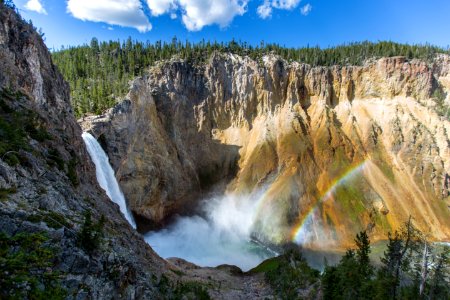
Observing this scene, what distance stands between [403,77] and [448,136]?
15.2m

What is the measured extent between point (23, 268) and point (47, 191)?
963cm

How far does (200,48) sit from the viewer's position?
75.7m

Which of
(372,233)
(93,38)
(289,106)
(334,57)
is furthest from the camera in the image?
(93,38)

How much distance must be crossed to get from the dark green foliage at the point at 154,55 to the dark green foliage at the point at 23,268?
52191 mm

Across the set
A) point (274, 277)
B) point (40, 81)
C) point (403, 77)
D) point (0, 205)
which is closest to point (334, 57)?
point (403, 77)

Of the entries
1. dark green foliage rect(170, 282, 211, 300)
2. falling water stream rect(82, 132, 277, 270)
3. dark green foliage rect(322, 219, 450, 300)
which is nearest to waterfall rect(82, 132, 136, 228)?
falling water stream rect(82, 132, 277, 270)

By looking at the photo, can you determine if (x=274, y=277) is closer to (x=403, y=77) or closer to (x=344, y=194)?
(x=344, y=194)

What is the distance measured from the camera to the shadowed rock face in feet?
181

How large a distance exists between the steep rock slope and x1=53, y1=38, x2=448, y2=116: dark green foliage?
1206 inches

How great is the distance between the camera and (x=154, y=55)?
72.3 m

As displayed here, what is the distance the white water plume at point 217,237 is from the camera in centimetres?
4856

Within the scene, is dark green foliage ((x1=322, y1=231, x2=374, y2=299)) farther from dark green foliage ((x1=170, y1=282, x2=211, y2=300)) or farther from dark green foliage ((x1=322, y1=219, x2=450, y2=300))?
dark green foliage ((x1=170, y1=282, x2=211, y2=300))

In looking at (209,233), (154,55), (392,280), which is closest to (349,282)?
(392,280)

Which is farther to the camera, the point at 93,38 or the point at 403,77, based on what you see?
the point at 93,38
